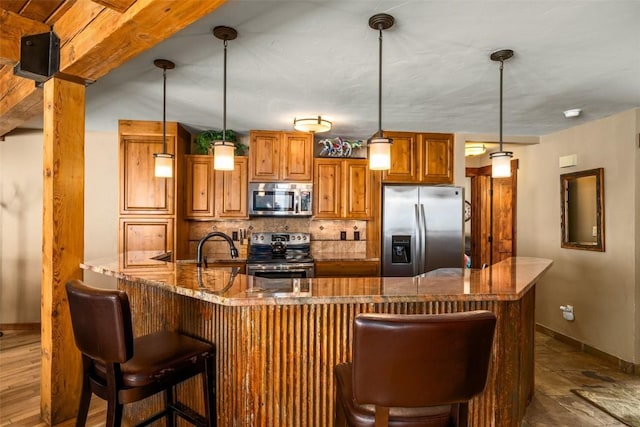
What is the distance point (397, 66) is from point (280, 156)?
6.85ft

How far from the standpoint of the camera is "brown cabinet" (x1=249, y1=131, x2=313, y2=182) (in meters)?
4.27

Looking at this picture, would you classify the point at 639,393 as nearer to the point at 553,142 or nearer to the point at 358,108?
the point at 553,142

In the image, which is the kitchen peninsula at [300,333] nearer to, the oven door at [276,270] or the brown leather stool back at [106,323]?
the brown leather stool back at [106,323]

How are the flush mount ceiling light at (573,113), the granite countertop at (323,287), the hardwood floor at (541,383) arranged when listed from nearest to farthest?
the granite countertop at (323,287), the hardwood floor at (541,383), the flush mount ceiling light at (573,113)

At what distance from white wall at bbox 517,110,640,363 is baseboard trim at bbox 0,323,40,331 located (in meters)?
5.89

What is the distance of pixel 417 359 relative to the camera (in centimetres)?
115

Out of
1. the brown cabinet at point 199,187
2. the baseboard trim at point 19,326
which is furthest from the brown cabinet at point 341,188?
the baseboard trim at point 19,326

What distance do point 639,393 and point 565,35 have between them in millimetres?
2794

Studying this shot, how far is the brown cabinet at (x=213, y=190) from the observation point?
168 inches

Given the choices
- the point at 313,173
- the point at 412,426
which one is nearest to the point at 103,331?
the point at 412,426

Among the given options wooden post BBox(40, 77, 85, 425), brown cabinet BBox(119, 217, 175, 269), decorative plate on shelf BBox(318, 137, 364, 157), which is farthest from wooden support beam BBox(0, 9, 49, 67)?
decorative plate on shelf BBox(318, 137, 364, 157)

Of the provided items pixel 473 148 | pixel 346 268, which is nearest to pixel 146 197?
pixel 346 268

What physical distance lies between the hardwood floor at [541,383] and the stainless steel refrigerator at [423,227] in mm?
1322

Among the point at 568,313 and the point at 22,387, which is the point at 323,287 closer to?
the point at 22,387
